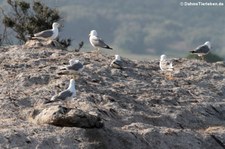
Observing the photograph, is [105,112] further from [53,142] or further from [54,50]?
[54,50]

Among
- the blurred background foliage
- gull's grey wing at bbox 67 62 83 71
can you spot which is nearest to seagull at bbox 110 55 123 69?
gull's grey wing at bbox 67 62 83 71

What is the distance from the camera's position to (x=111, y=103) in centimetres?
1644

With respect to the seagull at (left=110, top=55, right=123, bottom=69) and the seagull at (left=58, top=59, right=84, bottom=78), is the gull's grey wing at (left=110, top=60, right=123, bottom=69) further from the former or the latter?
the seagull at (left=58, top=59, right=84, bottom=78)

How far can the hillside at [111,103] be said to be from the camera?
1382 cm

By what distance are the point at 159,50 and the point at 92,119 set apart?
13258 centimetres

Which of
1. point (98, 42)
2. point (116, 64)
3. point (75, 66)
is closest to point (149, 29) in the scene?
point (98, 42)

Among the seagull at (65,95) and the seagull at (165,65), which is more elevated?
the seagull at (65,95)

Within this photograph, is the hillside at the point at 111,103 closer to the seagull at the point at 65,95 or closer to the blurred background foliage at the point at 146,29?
the seagull at the point at 65,95

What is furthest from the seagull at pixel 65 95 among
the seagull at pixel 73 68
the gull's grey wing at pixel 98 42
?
the gull's grey wing at pixel 98 42

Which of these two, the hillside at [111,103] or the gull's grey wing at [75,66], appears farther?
the gull's grey wing at [75,66]

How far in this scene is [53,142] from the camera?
13367 millimetres

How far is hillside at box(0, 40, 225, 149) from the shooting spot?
45.3 ft

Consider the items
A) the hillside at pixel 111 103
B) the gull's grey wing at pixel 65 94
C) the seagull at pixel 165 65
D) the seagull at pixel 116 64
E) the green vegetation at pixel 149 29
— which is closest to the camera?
the hillside at pixel 111 103

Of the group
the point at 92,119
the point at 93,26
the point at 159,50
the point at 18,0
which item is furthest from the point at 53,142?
the point at 93,26
